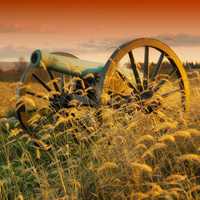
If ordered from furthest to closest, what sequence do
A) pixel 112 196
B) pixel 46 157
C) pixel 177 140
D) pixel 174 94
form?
pixel 174 94 < pixel 46 157 < pixel 177 140 < pixel 112 196

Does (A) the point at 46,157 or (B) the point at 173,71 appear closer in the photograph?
(A) the point at 46,157

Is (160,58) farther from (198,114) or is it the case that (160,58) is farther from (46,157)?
(46,157)

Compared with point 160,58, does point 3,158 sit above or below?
below

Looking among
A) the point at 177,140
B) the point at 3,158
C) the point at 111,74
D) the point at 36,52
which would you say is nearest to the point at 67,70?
the point at 36,52

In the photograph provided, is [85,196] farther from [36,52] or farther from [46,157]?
[36,52]

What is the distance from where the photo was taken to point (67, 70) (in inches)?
320

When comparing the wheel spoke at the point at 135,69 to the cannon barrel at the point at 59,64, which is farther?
the cannon barrel at the point at 59,64

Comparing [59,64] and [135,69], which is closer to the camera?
[135,69]

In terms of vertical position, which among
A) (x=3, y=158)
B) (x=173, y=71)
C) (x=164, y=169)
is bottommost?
(x=3, y=158)

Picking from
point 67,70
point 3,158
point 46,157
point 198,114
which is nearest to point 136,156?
point 198,114

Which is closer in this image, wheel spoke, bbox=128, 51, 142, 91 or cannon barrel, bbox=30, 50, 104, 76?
wheel spoke, bbox=128, 51, 142, 91

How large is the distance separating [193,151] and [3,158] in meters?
3.20

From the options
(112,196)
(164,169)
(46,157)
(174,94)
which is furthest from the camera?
(174,94)

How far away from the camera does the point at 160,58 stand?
26.7 feet
